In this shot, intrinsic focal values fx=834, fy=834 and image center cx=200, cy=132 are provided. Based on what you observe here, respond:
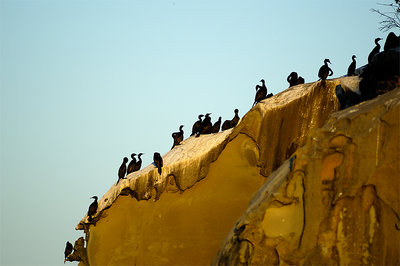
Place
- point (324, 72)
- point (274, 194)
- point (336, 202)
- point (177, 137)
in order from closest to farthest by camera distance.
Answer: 1. point (336, 202)
2. point (274, 194)
3. point (324, 72)
4. point (177, 137)

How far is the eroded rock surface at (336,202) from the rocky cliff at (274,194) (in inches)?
0.6

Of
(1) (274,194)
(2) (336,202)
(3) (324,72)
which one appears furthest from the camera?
(3) (324,72)

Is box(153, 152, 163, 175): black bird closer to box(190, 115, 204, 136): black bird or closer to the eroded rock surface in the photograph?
box(190, 115, 204, 136): black bird

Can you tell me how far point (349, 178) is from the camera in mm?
13617

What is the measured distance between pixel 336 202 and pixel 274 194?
3.35 feet

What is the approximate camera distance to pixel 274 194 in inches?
544

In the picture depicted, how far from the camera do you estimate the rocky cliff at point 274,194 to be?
1354 cm

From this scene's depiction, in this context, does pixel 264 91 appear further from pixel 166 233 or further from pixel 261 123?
pixel 166 233

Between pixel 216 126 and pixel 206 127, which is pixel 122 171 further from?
pixel 216 126

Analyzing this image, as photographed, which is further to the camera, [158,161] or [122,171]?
[122,171]

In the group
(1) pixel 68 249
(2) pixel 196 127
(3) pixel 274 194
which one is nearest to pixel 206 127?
(2) pixel 196 127

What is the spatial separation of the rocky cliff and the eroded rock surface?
16mm

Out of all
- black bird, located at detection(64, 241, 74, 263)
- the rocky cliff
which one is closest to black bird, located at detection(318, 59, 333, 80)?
the rocky cliff

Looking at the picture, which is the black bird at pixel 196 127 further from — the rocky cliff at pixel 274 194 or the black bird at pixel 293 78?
the black bird at pixel 293 78
